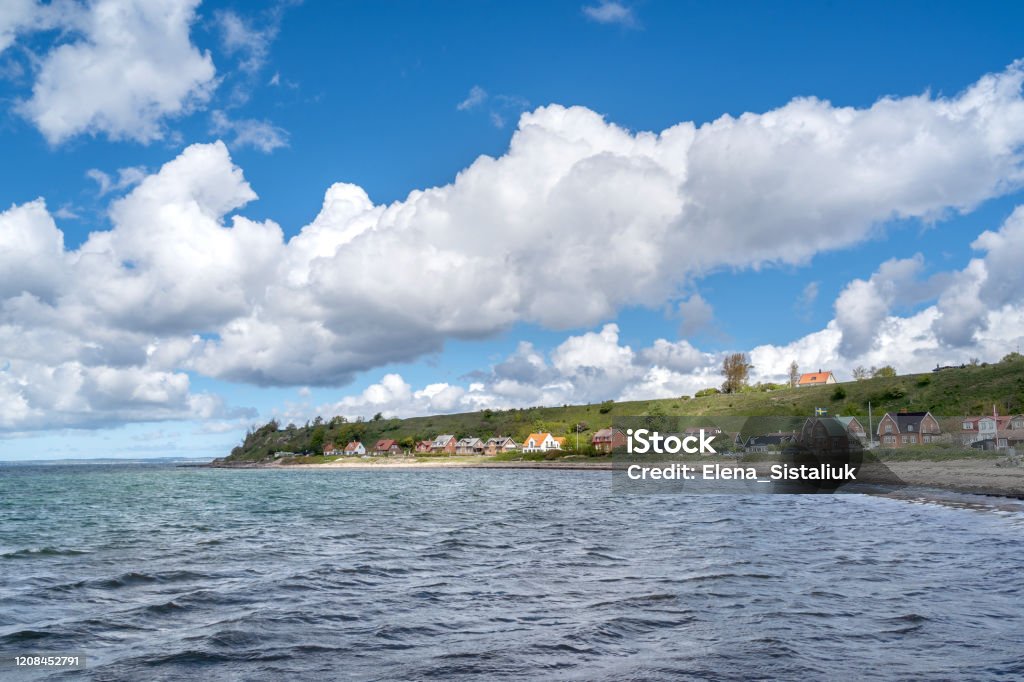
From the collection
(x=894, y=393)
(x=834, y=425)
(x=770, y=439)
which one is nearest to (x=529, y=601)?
(x=834, y=425)

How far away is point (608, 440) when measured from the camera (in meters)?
169

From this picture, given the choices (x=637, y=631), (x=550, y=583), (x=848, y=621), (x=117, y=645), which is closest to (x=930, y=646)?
(x=848, y=621)

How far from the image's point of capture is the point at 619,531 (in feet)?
117

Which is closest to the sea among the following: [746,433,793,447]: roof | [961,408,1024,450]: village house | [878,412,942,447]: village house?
[961,408,1024,450]: village house

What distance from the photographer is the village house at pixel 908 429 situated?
382 feet

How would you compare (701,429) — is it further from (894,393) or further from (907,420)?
(907,420)

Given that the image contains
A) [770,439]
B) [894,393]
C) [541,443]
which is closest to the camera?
[770,439]

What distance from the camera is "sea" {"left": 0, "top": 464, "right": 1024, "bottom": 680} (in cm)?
1330

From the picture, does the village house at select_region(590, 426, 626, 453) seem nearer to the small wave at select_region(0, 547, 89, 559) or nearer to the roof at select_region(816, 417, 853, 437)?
the roof at select_region(816, 417, 853, 437)

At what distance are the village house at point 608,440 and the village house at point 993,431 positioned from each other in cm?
7082

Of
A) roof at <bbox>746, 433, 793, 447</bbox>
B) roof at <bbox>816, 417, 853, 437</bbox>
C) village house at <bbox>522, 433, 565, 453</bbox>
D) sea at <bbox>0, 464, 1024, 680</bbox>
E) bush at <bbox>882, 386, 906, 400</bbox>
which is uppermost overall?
bush at <bbox>882, 386, 906, 400</bbox>

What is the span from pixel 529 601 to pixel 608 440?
153 m

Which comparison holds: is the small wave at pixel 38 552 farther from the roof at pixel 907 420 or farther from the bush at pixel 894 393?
the bush at pixel 894 393

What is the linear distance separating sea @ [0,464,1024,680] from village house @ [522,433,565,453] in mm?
147870
